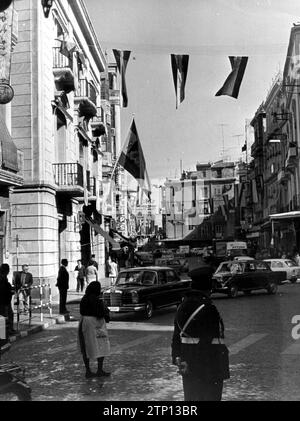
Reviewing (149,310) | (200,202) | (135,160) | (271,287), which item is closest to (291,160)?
(200,202)

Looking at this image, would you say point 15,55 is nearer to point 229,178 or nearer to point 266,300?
point 229,178

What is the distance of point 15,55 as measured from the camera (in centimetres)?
928

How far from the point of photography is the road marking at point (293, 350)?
648cm

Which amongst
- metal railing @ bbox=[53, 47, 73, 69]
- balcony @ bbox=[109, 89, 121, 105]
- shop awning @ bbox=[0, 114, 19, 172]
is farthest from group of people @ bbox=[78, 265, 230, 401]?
metal railing @ bbox=[53, 47, 73, 69]

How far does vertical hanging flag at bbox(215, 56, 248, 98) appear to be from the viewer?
194 inches

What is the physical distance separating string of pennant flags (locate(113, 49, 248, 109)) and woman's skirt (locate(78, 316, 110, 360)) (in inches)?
112

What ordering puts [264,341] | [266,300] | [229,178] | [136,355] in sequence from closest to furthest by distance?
[229,178] < [136,355] < [264,341] < [266,300]

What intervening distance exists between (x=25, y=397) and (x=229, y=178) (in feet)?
11.0

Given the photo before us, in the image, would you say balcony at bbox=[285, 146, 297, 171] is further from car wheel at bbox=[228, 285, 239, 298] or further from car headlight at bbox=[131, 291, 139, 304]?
car headlight at bbox=[131, 291, 139, 304]

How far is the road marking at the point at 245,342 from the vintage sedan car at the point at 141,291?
203 cm

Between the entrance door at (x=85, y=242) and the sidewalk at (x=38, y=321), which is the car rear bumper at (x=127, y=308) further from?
the sidewalk at (x=38, y=321)

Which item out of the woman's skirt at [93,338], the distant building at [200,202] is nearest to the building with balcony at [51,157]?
the woman's skirt at [93,338]

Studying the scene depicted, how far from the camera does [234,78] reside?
5.01 m

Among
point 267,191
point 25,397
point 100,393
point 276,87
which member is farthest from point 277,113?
point 25,397
